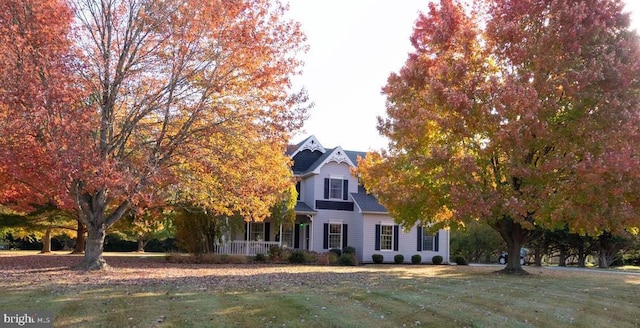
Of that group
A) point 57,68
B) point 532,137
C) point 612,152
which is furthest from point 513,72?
point 57,68

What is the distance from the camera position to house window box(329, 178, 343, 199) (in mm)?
33688

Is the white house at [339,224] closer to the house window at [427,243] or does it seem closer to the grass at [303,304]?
the house window at [427,243]

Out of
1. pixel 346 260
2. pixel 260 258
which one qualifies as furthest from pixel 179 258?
pixel 346 260

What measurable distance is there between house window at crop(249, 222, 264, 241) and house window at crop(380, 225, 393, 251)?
7.41 metres

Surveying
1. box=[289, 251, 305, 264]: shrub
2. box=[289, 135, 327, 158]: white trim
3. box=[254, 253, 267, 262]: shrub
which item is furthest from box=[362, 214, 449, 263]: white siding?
box=[254, 253, 267, 262]: shrub

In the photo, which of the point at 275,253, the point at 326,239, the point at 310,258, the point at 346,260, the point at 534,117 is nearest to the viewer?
the point at 534,117

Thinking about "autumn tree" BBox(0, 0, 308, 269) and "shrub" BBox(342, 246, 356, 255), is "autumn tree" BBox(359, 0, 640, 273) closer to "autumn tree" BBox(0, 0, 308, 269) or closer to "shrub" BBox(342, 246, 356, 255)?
"autumn tree" BBox(0, 0, 308, 269)

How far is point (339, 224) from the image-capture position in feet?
111

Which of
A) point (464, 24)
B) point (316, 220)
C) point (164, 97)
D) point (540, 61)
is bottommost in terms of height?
point (316, 220)

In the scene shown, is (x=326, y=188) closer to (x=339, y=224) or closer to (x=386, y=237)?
(x=339, y=224)

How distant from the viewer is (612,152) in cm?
1559

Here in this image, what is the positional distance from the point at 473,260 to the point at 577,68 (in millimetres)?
27213

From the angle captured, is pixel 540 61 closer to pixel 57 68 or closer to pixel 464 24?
pixel 464 24

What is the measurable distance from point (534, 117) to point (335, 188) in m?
18.4
